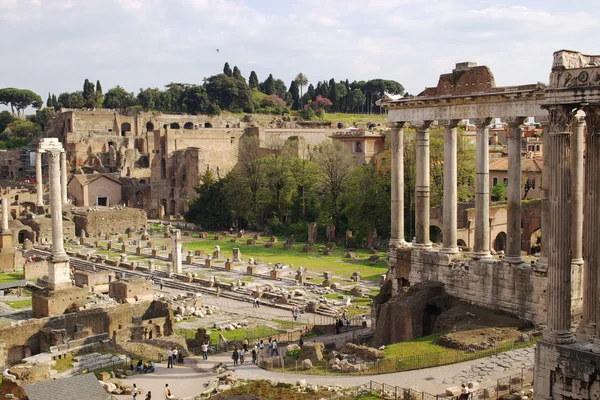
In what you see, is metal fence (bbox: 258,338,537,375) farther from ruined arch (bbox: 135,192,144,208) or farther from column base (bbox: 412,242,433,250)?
ruined arch (bbox: 135,192,144,208)

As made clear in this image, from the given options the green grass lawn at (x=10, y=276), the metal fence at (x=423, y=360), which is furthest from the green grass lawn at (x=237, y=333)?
the green grass lawn at (x=10, y=276)

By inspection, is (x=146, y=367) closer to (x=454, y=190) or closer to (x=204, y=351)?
(x=204, y=351)

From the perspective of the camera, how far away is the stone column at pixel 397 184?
2244cm

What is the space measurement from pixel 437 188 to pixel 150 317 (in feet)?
60.7

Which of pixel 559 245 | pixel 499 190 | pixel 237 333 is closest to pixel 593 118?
pixel 559 245

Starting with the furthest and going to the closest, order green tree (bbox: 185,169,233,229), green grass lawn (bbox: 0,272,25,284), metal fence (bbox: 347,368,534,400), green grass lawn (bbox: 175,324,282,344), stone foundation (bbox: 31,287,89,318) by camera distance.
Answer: green tree (bbox: 185,169,233,229), green grass lawn (bbox: 0,272,25,284), stone foundation (bbox: 31,287,89,318), green grass lawn (bbox: 175,324,282,344), metal fence (bbox: 347,368,534,400)

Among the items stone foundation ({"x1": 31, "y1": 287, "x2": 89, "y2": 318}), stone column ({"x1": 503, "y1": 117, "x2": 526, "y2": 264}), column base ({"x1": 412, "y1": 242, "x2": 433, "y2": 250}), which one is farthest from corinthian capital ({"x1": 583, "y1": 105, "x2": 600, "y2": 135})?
stone foundation ({"x1": 31, "y1": 287, "x2": 89, "y2": 318})

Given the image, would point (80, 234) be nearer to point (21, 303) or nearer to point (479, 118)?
point (21, 303)

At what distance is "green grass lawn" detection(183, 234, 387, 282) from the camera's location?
35.8 m

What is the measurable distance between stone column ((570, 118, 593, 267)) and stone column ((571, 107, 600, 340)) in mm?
3544

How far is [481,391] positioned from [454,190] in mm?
7595

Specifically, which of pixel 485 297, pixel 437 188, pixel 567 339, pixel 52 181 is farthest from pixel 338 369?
pixel 437 188

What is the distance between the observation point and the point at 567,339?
1227 cm

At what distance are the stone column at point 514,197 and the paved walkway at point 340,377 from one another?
10.8 feet
